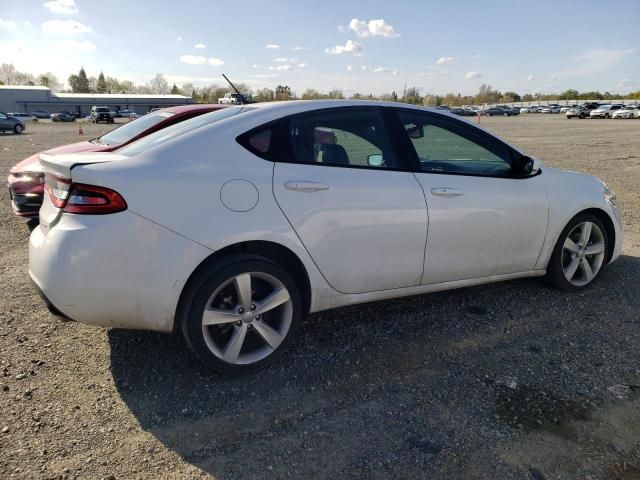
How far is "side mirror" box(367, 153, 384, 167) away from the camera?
317 cm

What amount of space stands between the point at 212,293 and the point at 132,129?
4765mm

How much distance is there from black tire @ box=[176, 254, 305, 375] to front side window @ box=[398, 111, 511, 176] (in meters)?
1.36

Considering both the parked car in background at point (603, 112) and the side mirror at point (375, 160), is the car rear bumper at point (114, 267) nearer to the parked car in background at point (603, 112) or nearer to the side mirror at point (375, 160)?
the side mirror at point (375, 160)

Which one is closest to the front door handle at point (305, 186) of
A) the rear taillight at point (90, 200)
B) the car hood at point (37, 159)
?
the rear taillight at point (90, 200)

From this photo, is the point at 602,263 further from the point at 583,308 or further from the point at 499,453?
the point at 499,453

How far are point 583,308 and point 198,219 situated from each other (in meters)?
3.16

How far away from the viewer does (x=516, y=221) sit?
3.61 metres

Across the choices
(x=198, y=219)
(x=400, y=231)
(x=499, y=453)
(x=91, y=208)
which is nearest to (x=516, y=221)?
(x=400, y=231)

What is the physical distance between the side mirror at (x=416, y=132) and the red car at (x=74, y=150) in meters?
3.20

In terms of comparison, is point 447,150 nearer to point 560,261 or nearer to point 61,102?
point 560,261

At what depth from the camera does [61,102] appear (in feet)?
293

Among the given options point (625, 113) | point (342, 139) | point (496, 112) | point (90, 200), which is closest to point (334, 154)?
point (342, 139)

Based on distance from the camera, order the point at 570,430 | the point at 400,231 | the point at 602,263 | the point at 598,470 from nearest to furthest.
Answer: the point at 598,470, the point at 570,430, the point at 400,231, the point at 602,263

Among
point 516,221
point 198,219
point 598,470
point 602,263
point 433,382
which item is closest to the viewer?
point 598,470
